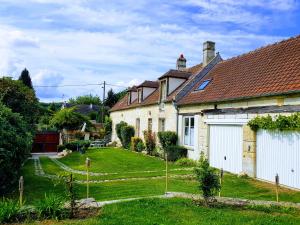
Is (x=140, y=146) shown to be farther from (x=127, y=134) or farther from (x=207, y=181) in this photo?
(x=207, y=181)

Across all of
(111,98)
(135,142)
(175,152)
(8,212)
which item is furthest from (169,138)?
(111,98)

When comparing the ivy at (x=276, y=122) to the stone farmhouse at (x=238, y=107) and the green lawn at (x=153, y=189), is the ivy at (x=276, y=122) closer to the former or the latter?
the stone farmhouse at (x=238, y=107)

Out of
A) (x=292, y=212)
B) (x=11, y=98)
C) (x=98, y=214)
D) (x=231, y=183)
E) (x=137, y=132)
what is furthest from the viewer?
(x=137, y=132)

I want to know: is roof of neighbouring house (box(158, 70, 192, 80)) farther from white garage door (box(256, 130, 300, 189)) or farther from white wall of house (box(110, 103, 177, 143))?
white garage door (box(256, 130, 300, 189))

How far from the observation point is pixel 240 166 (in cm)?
1516

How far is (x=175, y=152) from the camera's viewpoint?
2153 centimetres

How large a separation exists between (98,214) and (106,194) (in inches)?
145

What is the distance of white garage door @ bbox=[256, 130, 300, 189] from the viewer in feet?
39.1

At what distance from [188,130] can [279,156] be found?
Result: 29.6 feet

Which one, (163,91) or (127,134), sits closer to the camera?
(163,91)

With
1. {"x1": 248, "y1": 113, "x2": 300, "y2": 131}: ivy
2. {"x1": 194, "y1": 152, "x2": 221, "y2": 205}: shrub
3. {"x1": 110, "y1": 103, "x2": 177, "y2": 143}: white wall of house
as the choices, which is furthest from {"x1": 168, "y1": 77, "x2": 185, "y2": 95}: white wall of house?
{"x1": 194, "y1": 152, "x2": 221, "y2": 205}: shrub

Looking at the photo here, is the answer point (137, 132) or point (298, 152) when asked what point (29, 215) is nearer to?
point (298, 152)

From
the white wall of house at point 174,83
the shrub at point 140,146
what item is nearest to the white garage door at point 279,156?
the white wall of house at point 174,83

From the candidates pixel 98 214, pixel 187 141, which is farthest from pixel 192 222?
pixel 187 141
